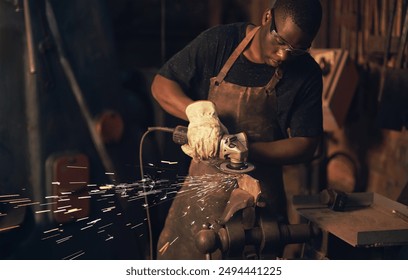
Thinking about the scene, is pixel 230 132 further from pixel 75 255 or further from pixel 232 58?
pixel 75 255

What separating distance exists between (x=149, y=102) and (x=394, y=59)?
1.20 meters

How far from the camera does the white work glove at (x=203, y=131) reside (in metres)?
2.75

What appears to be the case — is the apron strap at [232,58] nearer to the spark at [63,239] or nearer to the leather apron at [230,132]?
the leather apron at [230,132]

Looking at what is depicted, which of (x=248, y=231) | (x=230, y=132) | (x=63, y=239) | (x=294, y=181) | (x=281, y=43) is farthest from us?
(x=294, y=181)

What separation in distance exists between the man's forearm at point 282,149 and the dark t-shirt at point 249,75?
34 mm

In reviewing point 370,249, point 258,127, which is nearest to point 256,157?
point 258,127

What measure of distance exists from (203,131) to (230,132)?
277 millimetres

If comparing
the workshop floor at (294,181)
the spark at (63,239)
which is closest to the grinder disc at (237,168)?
the spark at (63,239)

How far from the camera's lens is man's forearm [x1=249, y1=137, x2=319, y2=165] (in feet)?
9.96

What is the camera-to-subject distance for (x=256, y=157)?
3033mm

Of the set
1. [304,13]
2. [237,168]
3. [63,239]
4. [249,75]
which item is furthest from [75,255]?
[304,13]

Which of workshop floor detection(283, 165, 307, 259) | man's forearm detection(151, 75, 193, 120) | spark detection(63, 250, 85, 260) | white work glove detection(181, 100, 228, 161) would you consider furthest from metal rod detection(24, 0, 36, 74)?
workshop floor detection(283, 165, 307, 259)

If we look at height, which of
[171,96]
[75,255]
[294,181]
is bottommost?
[75,255]

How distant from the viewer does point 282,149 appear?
306cm
